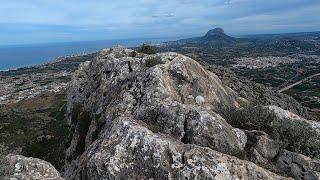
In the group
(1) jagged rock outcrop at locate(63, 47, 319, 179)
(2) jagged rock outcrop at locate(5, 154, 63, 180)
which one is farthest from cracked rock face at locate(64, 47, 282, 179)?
(2) jagged rock outcrop at locate(5, 154, 63, 180)

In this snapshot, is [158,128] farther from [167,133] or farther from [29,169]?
[29,169]

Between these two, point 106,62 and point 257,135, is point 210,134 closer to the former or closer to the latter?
point 257,135

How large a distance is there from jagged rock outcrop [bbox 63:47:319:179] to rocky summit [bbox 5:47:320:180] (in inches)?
1.2

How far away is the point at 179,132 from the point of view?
15.1 m

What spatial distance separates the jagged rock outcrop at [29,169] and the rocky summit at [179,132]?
1.07m

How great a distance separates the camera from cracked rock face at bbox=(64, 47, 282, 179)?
12.5 meters

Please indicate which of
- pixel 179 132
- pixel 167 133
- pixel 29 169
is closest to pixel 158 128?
pixel 167 133

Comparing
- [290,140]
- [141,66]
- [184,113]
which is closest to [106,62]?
[141,66]

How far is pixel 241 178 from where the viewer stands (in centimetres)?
1228

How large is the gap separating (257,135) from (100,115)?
7.75m

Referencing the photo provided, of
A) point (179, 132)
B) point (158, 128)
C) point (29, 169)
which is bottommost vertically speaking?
point (29, 169)

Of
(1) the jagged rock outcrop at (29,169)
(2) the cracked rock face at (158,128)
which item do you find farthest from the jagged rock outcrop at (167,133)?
(1) the jagged rock outcrop at (29,169)

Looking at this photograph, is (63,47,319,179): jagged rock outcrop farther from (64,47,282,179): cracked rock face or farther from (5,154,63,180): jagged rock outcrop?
(5,154,63,180): jagged rock outcrop

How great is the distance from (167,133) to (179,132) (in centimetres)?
43
